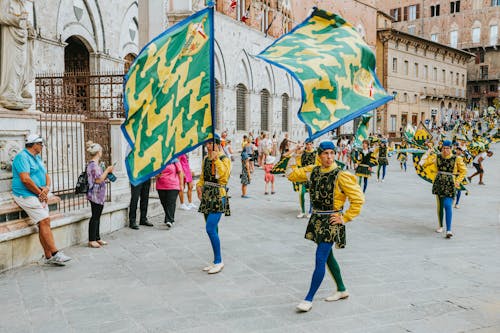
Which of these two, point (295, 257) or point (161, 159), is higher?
point (161, 159)

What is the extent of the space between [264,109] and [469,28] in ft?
133

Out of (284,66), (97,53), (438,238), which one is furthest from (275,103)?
(284,66)

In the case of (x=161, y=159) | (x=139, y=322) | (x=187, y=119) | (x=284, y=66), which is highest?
(x=284, y=66)

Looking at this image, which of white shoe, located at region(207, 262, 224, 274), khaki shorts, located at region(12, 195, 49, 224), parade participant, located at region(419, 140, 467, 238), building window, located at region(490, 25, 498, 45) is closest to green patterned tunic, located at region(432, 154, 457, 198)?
parade participant, located at region(419, 140, 467, 238)

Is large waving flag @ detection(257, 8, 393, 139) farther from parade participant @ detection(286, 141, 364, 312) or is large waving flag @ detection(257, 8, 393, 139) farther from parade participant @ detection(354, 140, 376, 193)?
parade participant @ detection(354, 140, 376, 193)

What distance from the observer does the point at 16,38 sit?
6391 millimetres

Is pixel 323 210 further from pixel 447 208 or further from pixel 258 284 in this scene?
pixel 447 208

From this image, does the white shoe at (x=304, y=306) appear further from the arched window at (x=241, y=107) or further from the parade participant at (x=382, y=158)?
the arched window at (x=241, y=107)

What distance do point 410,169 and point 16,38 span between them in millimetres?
19125

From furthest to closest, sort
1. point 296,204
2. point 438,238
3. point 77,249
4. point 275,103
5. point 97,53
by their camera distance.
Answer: point 275,103 < point 97,53 < point 296,204 < point 438,238 < point 77,249

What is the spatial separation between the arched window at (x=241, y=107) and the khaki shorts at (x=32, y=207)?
2051 centimetres

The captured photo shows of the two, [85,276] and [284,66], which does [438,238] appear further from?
[85,276]

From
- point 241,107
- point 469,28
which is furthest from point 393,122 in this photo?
point 241,107

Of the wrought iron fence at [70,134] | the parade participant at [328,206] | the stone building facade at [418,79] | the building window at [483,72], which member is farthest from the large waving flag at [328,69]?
the building window at [483,72]
